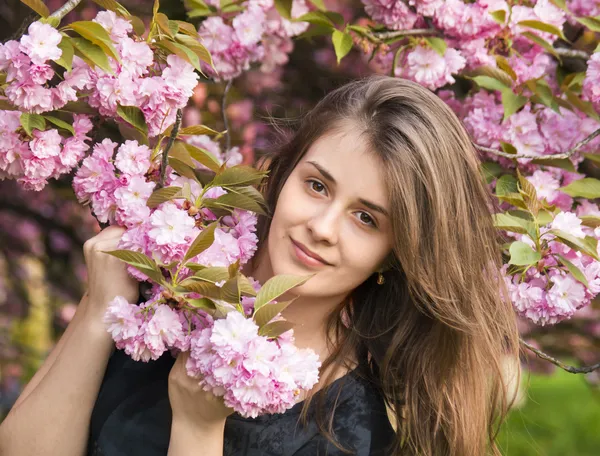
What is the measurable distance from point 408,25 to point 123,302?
4.19ft

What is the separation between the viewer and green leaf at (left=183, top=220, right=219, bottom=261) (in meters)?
1.41

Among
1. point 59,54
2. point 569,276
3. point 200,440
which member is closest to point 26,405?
point 200,440

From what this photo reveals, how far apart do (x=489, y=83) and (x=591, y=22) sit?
0.32 meters

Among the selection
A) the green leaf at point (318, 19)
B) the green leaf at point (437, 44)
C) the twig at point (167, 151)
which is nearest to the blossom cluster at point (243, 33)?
the green leaf at point (318, 19)

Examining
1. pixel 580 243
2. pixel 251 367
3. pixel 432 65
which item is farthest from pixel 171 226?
pixel 432 65

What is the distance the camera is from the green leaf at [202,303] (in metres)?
1.41

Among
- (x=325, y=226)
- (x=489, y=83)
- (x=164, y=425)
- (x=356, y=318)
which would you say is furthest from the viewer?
(x=489, y=83)

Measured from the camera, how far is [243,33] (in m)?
2.54

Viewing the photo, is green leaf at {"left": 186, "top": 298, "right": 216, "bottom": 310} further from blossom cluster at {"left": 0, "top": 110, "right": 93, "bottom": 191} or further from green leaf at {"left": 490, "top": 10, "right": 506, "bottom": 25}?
green leaf at {"left": 490, "top": 10, "right": 506, "bottom": 25}

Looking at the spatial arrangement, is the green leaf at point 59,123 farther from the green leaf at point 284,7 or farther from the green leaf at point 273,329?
the green leaf at point 284,7

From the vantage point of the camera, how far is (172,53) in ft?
5.33

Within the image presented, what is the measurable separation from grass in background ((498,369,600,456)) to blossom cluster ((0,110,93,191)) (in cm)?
529

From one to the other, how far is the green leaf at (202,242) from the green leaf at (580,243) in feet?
2.71

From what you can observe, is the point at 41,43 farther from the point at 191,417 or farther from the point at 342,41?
the point at 342,41
